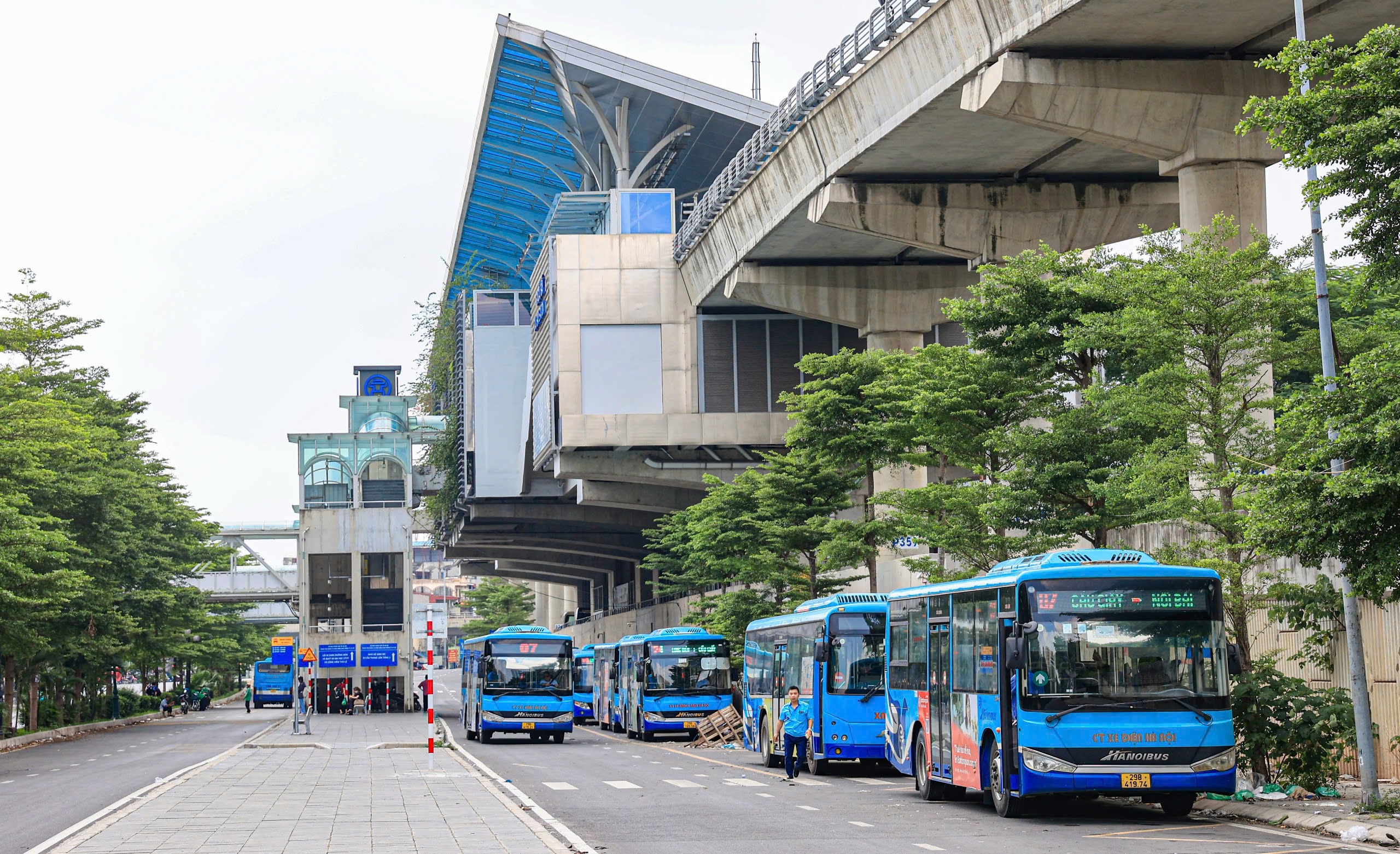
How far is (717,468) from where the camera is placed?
193ft

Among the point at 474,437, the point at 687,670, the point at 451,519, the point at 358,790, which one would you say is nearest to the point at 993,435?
the point at 358,790

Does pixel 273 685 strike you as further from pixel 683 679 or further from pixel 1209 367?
pixel 1209 367

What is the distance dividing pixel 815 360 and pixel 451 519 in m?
52.0

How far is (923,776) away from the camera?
68.9ft

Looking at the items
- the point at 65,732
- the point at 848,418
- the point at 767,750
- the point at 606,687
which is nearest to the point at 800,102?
the point at 848,418

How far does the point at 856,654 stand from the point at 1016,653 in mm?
A: 8819

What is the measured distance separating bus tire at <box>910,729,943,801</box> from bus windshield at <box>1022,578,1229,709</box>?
13.3 ft

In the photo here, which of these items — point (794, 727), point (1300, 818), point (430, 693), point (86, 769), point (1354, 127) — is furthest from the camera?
point (430, 693)

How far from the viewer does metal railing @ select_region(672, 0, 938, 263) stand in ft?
112

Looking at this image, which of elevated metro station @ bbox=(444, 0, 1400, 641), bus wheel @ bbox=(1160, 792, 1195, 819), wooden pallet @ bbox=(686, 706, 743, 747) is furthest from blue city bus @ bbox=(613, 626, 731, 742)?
bus wheel @ bbox=(1160, 792, 1195, 819)

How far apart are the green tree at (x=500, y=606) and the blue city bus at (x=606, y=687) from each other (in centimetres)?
8771

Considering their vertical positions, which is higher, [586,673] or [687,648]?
[687,648]

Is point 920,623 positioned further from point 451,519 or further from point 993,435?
point 451,519

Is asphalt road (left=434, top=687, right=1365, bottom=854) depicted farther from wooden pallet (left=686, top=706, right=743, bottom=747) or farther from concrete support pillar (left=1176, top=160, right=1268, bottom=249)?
concrete support pillar (left=1176, top=160, right=1268, bottom=249)
